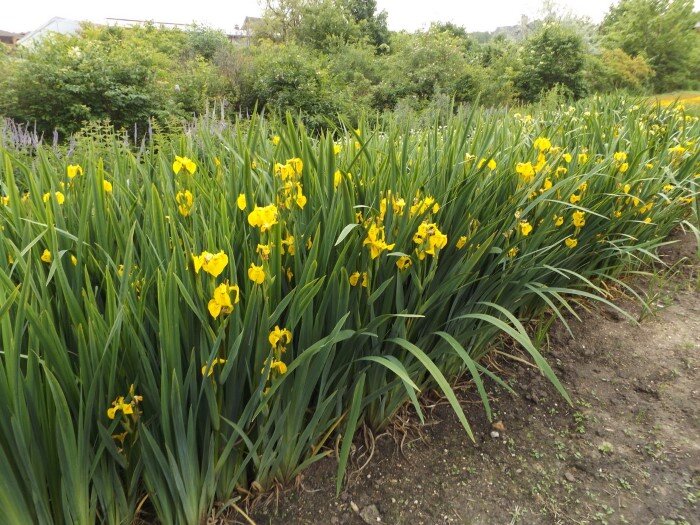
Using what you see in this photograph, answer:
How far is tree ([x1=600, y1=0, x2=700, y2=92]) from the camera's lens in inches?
701

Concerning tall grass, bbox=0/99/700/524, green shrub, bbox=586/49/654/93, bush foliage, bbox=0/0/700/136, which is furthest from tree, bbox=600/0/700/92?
tall grass, bbox=0/99/700/524

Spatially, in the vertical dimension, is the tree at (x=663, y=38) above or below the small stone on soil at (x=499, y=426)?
above

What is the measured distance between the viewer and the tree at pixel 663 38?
58.4 ft

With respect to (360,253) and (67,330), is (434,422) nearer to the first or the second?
(360,253)

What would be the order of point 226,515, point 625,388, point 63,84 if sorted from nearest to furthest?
1. point 226,515
2. point 625,388
3. point 63,84

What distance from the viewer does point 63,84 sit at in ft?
20.4

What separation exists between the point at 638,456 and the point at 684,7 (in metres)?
23.1

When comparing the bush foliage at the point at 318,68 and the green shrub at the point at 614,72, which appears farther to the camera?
the green shrub at the point at 614,72

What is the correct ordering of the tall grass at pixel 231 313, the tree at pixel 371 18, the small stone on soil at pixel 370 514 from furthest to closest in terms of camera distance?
the tree at pixel 371 18 → the small stone on soil at pixel 370 514 → the tall grass at pixel 231 313

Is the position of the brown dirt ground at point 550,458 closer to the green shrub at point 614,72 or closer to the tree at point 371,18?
the green shrub at point 614,72

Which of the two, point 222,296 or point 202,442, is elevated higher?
point 222,296

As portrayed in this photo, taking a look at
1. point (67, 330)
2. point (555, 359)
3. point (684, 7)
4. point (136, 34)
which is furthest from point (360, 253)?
point (684, 7)

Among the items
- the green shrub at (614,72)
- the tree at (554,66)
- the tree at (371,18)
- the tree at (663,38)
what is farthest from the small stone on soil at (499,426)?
the tree at (371,18)

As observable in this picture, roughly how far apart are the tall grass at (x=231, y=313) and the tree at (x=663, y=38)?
810 inches
